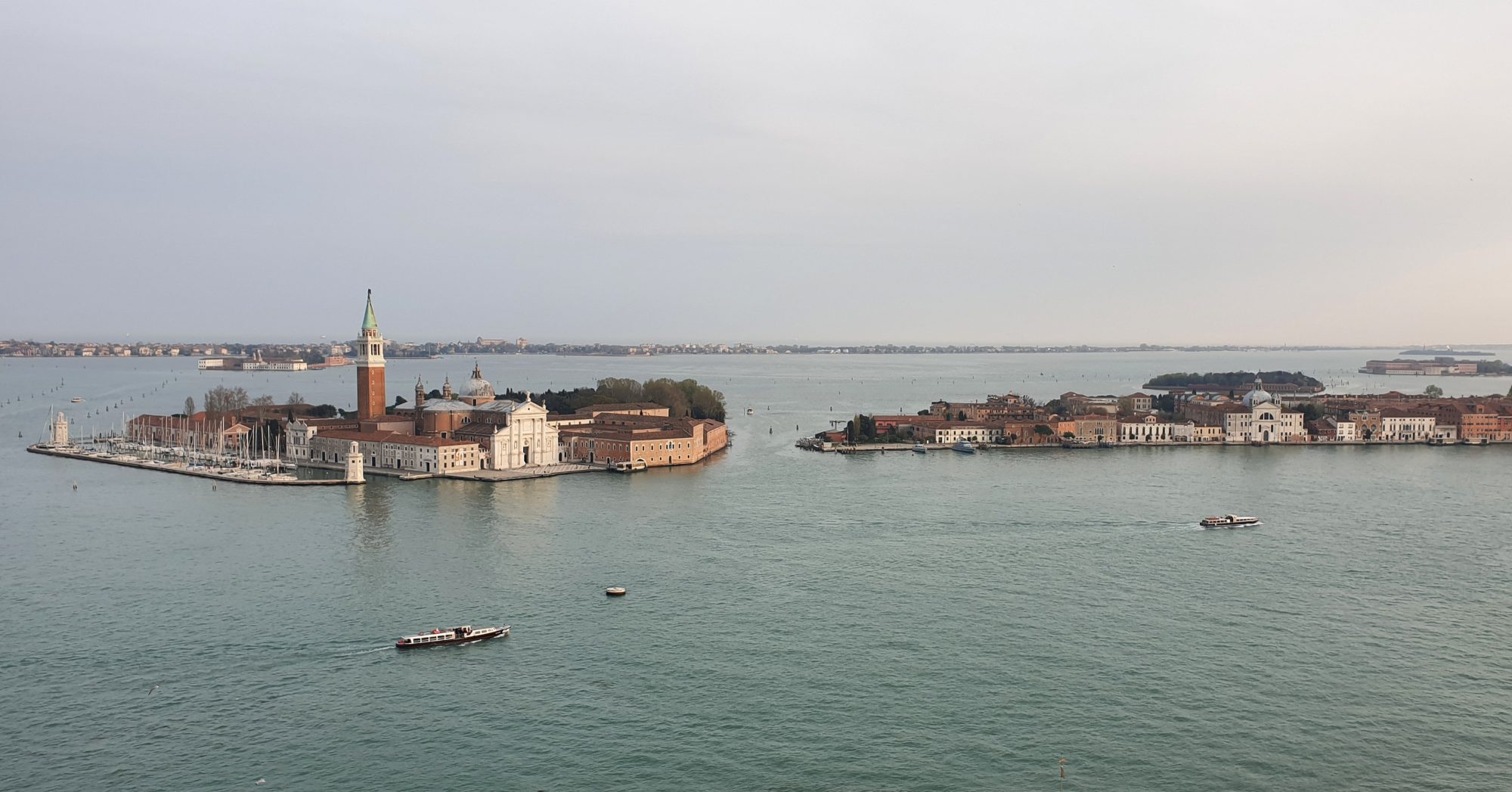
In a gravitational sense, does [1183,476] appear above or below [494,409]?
below

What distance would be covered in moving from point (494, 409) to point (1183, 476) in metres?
12.4

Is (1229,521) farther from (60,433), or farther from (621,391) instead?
(60,433)

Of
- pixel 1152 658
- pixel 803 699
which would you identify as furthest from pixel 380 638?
pixel 1152 658

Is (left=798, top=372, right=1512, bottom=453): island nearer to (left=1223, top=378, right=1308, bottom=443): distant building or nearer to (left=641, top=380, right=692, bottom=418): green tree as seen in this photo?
(left=1223, top=378, right=1308, bottom=443): distant building

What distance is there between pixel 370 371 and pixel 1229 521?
17168mm

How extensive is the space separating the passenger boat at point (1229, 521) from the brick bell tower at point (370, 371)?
54.5 feet

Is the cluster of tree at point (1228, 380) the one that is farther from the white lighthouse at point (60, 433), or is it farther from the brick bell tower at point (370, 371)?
the white lighthouse at point (60, 433)

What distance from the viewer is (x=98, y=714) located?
7.07 m

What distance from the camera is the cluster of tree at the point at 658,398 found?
28.0 m

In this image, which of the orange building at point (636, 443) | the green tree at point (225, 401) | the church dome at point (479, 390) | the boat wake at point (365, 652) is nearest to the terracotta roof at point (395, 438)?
the orange building at point (636, 443)

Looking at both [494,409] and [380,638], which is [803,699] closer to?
[380,638]

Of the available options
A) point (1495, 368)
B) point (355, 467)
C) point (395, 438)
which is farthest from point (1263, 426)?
point (1495, 368)

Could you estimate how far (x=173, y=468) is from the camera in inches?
749

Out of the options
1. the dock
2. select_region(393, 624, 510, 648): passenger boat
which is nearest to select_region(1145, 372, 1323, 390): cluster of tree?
the dock
